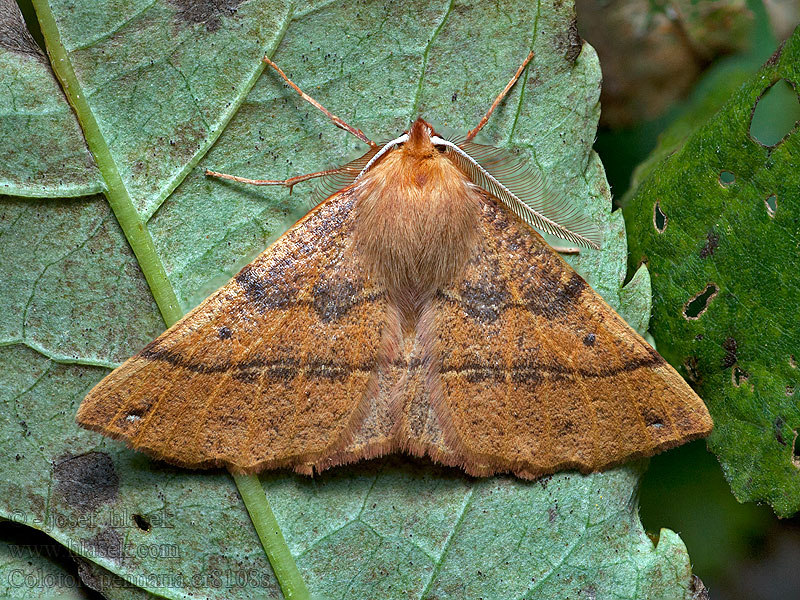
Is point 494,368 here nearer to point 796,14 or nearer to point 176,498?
point 176,498

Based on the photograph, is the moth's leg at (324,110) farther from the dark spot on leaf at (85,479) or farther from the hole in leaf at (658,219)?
the dark spot on leaf at (85,479)

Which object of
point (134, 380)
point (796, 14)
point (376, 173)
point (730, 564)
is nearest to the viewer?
point (134, 380)

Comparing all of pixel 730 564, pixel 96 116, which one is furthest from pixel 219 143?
pixel 730 564

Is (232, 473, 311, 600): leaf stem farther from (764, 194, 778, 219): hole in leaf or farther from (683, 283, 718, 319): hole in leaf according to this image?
(764, 194, 778, 219): hole in leaf

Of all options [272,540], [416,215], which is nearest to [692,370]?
[416,215]

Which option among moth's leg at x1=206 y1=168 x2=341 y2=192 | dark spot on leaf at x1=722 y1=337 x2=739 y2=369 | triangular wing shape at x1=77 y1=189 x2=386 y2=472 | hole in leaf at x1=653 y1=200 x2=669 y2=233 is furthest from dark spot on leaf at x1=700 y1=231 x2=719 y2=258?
moth's leg at x1=206 y1=168 x2=341 y2=192
